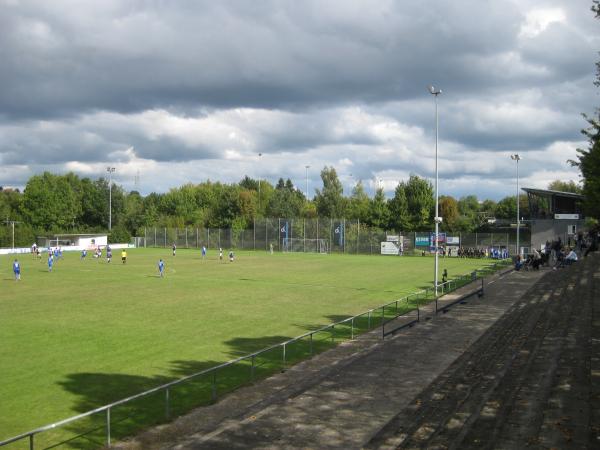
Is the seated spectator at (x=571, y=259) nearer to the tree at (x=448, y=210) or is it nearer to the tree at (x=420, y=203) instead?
the tree at (x=420, y=203)

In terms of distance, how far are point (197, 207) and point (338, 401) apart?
406 feet

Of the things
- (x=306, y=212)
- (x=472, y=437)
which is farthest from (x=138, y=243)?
(x=472, y=437)

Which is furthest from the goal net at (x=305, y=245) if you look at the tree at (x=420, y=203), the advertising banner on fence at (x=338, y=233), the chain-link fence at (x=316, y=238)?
the tree at (x=420, y=203)

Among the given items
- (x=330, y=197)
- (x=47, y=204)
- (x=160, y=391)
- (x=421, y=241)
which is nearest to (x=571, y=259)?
(x=421, y=241)

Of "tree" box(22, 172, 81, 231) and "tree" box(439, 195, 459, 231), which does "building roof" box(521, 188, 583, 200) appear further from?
"tree" box(22, 172, 81, 231)

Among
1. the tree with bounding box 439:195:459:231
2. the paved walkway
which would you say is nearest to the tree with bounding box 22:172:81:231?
the tree with bounding box 439:195:459:231

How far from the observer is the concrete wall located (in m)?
73.5

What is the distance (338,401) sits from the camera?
42.4 feet

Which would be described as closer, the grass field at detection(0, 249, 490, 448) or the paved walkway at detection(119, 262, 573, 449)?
the paved walkway at detection(119, 262, 573, 449)

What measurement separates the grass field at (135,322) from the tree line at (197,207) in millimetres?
46765

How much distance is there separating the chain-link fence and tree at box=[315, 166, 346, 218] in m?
15.0

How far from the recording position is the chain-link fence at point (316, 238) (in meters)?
76.4

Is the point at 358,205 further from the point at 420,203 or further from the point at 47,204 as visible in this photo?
the point at 47,204

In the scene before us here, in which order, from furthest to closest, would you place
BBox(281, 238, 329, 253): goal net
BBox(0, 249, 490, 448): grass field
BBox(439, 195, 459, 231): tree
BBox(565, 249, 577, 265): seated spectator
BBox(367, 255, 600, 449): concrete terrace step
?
1. BBox(439, 195, 459, 231): tree
2. BBox(281, 238, 329, 253): goal net
3. BBox(565, 249, 577, 265): seated spectator
4. BBox(0, 249, 490, 448): grass field
5. BBox(367, 255, 600, 449): concrete terrace step
